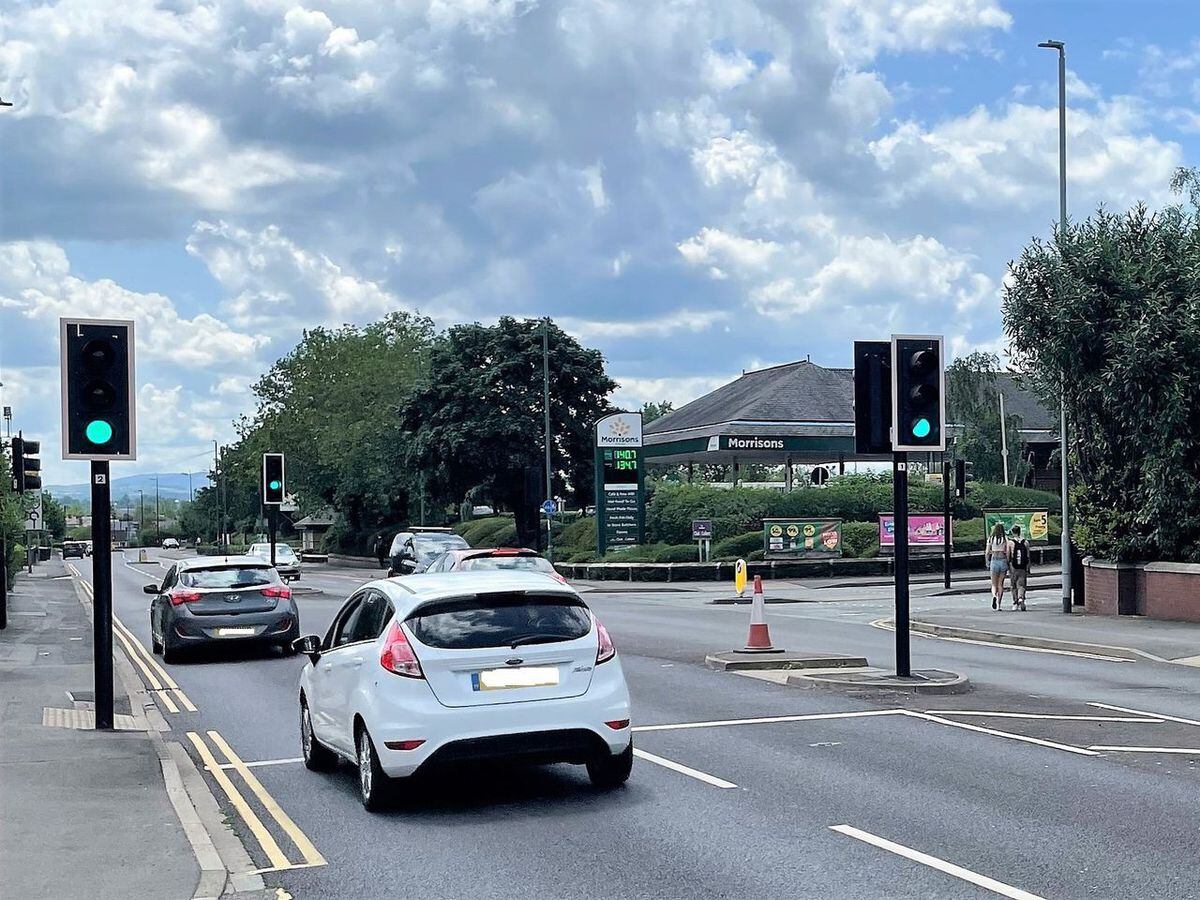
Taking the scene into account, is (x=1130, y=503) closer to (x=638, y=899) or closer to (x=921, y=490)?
(x=638, y=899)

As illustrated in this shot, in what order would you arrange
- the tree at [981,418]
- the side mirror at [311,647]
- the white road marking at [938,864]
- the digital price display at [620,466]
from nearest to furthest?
the white road marking at [938,864] → the side mirror at [311,647] → the digital price display at [620,466] → the tree at [981,418]

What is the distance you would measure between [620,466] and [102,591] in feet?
124

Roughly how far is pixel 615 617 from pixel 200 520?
150 metres

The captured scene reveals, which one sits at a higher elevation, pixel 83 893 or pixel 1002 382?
pixel 1002 382

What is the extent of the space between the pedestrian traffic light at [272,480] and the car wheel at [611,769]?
2824 centimetres

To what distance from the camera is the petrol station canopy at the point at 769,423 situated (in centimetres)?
5125

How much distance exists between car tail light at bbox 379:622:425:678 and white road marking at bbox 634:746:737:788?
236cm

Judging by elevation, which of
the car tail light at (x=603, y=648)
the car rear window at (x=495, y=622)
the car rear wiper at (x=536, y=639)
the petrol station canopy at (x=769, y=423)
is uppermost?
the petrol station canopy at (x=769, y=423)

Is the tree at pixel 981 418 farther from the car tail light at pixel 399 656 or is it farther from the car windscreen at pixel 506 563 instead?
the car tail light at pixel 399 656

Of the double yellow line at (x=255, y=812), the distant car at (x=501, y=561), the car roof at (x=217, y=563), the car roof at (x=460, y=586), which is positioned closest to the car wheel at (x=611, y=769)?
the car roof at (x=460, y=586)

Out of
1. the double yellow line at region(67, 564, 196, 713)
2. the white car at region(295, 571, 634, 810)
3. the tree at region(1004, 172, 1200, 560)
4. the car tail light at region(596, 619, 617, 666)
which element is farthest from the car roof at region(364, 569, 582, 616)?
the tree at region(1004, 172, 1200, 560)

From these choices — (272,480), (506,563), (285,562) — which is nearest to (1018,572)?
(506,563)

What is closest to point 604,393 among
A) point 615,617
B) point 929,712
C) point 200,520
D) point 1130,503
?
point 615,617

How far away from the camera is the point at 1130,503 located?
86.7 ft
